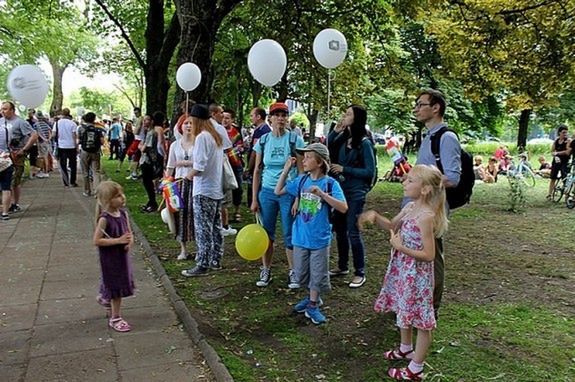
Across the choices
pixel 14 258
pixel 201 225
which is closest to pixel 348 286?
pixel 201 225

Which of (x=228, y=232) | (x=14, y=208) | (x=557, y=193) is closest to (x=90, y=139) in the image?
Answer: (x=14, y=208)

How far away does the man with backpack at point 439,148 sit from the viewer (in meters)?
3.77

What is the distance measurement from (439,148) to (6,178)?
736 cm

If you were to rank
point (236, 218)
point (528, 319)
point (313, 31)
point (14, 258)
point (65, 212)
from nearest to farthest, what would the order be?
point (528, 319)
point (14, 258)
point (236, 218)
point (65, 212)
point (313, 31)

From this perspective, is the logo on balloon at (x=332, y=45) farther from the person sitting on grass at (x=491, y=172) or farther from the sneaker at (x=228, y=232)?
the person sitting on grass at (x=491, y=172)

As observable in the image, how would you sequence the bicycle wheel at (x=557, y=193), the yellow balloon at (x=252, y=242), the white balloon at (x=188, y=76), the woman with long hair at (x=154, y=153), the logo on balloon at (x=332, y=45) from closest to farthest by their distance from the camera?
the yellow balloon at (x=252, y=242) → the logo on balloon at (x=332, y=45) → the white balloon at (x=188, y=76) → the woman with long hair at (x=154, y=153) → the bicycle wheel at (x=557, y=193)

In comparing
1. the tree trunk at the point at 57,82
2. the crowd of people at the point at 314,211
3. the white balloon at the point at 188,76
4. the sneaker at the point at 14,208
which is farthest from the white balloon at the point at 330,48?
the tree trunk at the point at 57,82

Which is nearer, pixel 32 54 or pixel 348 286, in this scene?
pixel 348 286

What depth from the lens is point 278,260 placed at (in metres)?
6.38

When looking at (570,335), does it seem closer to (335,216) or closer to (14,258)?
(335,216)

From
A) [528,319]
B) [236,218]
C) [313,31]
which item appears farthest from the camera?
[313,31]

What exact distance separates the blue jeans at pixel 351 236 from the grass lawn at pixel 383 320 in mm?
218

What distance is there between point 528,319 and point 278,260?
2.92 metres

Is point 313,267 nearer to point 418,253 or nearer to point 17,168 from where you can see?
point 418,253
